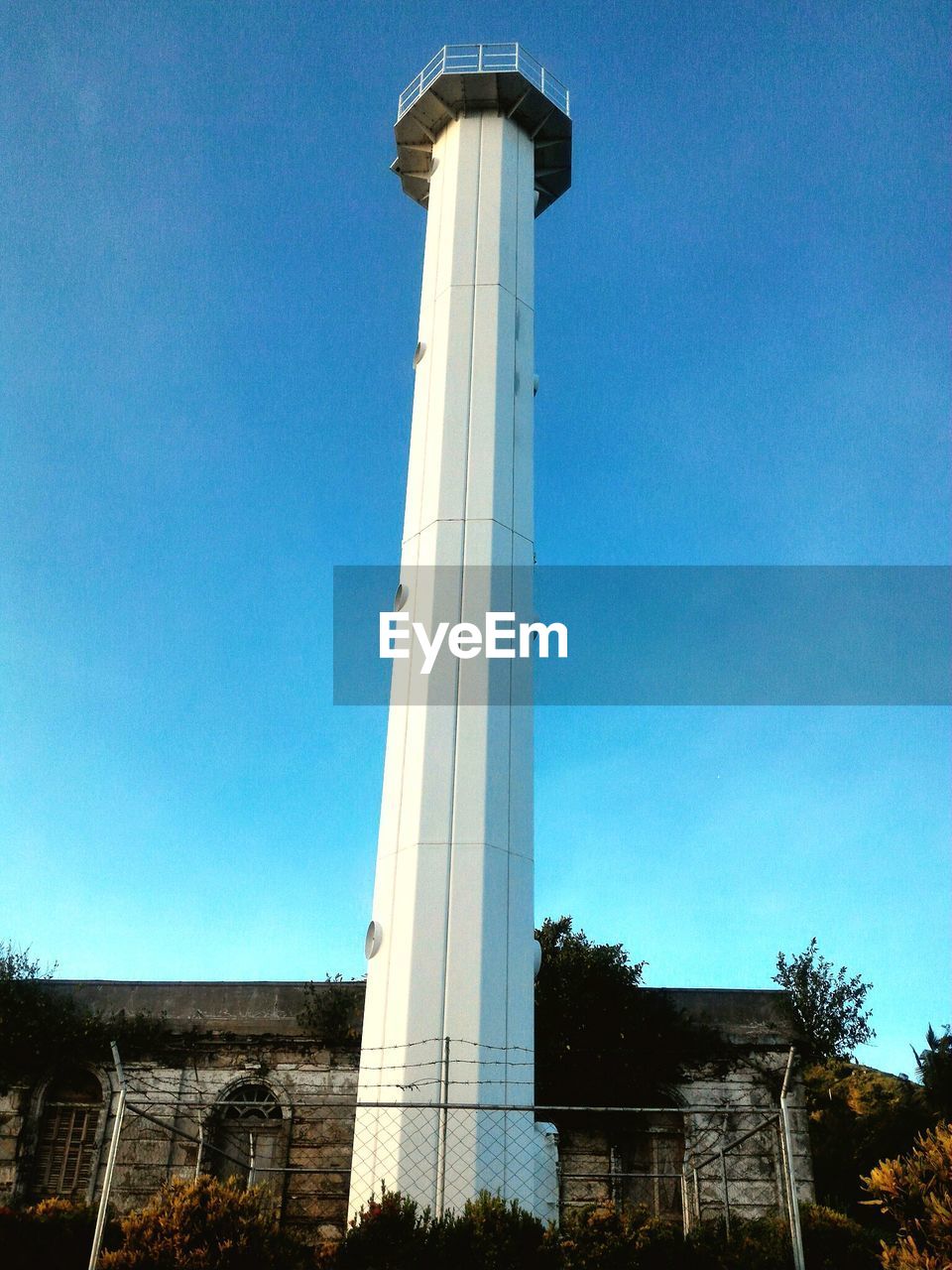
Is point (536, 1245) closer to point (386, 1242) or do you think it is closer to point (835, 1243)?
point (386, 1242)

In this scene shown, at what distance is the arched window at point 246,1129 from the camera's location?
55.1 ft

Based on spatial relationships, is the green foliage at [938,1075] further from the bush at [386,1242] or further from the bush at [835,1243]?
the bush at [386,1242]

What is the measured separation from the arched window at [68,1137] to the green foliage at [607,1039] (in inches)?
289

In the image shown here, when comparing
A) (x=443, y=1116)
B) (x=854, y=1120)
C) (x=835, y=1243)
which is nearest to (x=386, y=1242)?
(x=443, y=1116)

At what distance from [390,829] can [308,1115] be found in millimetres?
7018

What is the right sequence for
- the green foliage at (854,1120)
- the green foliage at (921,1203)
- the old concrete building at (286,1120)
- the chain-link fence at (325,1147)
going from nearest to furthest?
1. the green foliage at (921,1203)
2. the chain-link fence at (325,1147)
3. the old concrete building at (286,1120)
4. the green foliage at (854,1120)

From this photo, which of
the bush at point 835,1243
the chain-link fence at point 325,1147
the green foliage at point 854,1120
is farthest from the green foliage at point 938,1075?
the bush at point 835,1243

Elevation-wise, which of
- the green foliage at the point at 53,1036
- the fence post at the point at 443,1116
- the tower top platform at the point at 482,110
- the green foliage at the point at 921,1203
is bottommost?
the green foliage at the point at 921,1203

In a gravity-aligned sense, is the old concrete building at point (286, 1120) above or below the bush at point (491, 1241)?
above

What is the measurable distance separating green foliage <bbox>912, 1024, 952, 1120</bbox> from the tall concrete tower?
32.1 ft

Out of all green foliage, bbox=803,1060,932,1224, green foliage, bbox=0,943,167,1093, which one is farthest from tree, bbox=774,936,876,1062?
green foliage, bbox=0,943,167,1093

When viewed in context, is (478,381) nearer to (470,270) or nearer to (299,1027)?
(470,270)

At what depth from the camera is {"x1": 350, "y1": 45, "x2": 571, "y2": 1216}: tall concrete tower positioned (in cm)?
1102

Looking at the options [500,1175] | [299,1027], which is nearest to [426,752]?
[500,1175]
